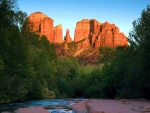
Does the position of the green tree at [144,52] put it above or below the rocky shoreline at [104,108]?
above

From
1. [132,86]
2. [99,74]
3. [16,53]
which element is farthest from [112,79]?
[16,53]

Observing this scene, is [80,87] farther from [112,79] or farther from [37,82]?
[37,82]

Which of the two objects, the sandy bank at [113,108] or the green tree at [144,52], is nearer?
the sandy bank at [113,108]

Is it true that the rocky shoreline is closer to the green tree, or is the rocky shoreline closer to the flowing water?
the flowing water

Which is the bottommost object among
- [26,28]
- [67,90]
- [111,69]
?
[67,90]

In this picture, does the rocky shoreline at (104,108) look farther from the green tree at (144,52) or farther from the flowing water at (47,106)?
the green tree at (144,52)

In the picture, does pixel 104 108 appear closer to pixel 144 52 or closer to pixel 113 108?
pixel 113 108

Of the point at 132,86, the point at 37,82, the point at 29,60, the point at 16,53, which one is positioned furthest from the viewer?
the point at 37,82

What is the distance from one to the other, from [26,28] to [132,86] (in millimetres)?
21446

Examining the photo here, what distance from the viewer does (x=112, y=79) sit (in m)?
61.0

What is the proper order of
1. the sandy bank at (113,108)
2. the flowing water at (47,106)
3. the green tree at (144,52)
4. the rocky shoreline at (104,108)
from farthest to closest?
the green tree at (144,52) < the flowing water at (47,106) < the rocky shoreline at (104,108) < the sandy bank at (113,108)

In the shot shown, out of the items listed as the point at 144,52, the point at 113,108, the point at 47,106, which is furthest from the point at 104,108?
the point at 144,52

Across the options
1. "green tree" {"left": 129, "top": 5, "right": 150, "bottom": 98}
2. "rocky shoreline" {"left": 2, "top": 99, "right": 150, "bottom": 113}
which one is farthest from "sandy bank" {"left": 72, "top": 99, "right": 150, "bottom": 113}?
"green tree" {"left": 129, "top": 5, "right": 150, "bottom": 98}

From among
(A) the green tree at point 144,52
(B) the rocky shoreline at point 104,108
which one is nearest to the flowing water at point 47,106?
(B) the rocky shoreline at point 104,108
